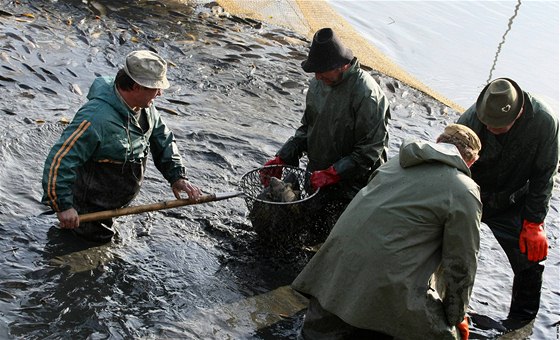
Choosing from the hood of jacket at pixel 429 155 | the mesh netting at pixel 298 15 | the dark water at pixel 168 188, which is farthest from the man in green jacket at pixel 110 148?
the mesh netting at pixel 298 15

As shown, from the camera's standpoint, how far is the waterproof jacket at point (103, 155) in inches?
191

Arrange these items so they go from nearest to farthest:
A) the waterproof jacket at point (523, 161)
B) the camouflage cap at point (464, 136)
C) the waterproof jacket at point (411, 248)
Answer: the waterproof jacket at point (411, 248) < the camouflage cap at point (464, 136) < the waterproof jacket at point (523, 161)

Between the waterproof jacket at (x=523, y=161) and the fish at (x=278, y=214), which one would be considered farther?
the fish at (x=278, y=214)

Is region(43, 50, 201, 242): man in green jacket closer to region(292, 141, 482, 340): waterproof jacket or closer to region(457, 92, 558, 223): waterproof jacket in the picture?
region(292, 141, 482, 340): waterproof jacket

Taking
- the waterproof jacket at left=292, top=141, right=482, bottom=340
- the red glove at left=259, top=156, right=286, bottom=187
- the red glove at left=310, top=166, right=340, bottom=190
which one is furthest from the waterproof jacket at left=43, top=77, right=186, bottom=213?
the waterproof jacket at left=292, top=141, right=482, bottom=340

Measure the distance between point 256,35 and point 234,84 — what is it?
2.14 meters

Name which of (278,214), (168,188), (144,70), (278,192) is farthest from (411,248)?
(168,188)

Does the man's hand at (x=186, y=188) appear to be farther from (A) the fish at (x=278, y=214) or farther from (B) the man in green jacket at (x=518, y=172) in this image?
(B) the man in green jacket at (x=518, y=172)

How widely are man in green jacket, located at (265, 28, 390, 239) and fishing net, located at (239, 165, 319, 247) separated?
0.20 m

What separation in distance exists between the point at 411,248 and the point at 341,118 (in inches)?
73.5

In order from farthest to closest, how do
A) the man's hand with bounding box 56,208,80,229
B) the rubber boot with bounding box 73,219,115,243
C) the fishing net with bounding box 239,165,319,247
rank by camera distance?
the fishing net with bounding box 239,165,319,247 → the rubber boot with bounding box 73,219,115,243 → the man's hand with bounding box 56,208,80,229

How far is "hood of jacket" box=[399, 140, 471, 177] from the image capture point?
408cm

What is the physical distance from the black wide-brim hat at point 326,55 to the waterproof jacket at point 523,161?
1179 millimetres

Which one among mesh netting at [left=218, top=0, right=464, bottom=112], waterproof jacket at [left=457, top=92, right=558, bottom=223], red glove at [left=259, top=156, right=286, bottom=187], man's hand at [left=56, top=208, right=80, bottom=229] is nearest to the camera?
man's hand at [left=56, top=208, right=80, bottom=229]
